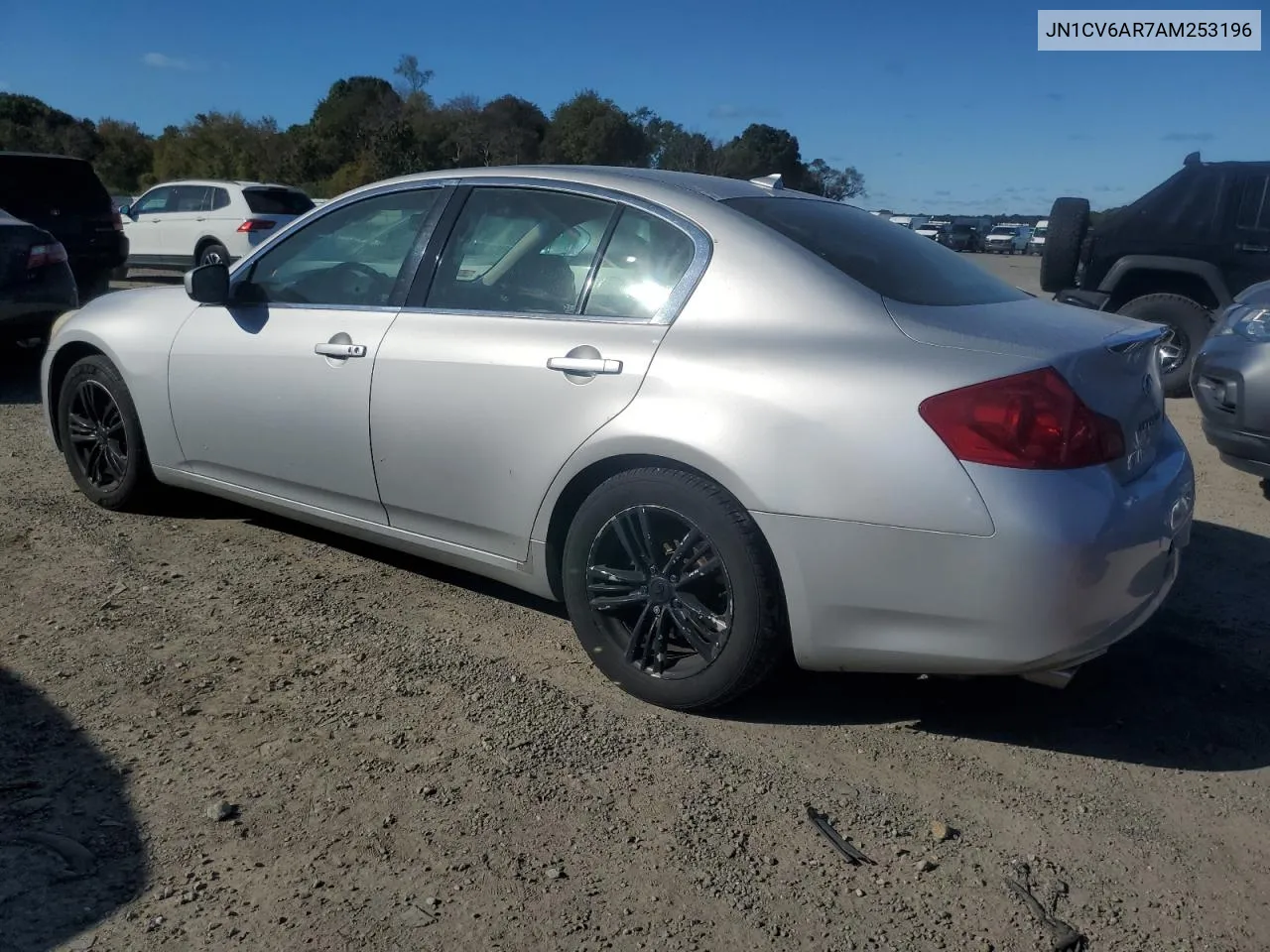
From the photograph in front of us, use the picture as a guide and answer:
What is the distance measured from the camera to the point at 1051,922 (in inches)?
93.2

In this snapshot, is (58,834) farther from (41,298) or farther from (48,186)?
(48,186)

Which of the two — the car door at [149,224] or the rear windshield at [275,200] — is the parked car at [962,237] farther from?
the car door at [149,224]

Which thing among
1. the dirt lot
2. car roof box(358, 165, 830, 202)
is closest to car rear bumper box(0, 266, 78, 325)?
the dirt lot

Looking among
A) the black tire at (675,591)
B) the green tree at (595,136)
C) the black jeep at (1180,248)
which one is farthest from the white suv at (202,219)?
the green tree at (595,136)

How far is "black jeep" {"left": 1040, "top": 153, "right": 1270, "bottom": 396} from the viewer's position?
8.52 metres

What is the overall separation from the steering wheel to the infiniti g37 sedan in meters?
0.02

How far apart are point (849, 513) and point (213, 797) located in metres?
1.74

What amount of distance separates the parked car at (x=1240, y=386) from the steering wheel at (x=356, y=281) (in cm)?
404

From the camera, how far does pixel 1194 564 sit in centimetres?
466

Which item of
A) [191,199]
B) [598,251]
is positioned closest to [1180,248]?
[598,251]

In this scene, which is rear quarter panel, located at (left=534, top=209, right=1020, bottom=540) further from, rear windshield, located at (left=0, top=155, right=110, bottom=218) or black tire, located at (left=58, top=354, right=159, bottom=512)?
rear windshield, located at (left=0, top=155, right=110, bottom=218)

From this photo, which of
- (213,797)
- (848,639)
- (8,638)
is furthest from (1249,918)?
(8,638)

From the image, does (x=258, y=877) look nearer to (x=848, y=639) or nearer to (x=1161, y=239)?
(x=848, y=639)

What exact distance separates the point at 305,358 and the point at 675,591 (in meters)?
1.70
